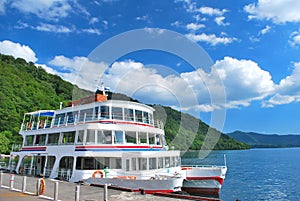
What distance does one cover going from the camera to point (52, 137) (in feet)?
67.6

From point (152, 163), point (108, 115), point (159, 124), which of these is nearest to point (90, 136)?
point (108, 115)

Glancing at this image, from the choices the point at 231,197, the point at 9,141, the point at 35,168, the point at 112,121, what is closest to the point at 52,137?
the point at 35,168

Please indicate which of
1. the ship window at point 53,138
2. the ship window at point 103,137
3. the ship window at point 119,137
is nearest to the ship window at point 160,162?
the ship window at point 119,137

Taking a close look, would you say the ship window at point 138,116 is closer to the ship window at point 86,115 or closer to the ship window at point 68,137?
the ship window at point 86,115

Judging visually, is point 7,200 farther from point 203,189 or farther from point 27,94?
point 27,94

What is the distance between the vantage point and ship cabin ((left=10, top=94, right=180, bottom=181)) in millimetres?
16172

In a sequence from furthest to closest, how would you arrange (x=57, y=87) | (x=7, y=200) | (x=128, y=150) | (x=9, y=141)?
(x=57, y=87) → (x=9, y=141) → (x=128, y=150) → (x=7, y=200)

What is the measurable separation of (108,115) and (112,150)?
8.47 ft

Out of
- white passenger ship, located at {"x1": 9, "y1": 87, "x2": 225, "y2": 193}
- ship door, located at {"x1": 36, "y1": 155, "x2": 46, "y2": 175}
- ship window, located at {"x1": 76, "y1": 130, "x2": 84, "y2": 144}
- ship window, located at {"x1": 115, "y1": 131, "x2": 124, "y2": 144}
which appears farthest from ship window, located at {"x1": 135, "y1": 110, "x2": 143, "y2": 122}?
ship door, located at {"x1": 36, "y1": 155, "x2": 46, "y2": 175}

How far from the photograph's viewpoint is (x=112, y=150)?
1631cm

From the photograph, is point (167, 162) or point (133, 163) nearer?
point (133, 163)

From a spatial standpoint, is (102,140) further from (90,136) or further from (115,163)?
(115,163)

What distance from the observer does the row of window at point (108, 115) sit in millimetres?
17703

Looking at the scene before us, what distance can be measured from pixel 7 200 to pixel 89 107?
29.3ft
